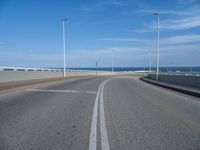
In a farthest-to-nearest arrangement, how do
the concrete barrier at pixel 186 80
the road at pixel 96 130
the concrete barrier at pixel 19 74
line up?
the concrete barrier at pixel 19 74, the concrete barrier at pixel 186 80, the road at pixel 96 130

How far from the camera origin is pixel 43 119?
9555 mm


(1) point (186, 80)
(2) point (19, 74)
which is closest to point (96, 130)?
(1) point (186, 80)

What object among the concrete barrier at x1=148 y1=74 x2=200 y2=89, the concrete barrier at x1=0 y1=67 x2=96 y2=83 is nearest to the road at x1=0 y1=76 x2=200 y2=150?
the concrete barrier at x1=148 y1=74 x2=200 y2=89

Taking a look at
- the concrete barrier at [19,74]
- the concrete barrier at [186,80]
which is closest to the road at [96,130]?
the concrete barrier at [186,80]

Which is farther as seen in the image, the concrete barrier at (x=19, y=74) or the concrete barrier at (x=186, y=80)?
the concrete barrier at (x=19, y=74)

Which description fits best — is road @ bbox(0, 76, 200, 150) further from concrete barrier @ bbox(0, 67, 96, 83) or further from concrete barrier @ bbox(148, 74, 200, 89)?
concrete barrier @ bbox(0, 67, 96, 83)

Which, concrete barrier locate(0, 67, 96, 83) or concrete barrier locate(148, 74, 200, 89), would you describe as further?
concrete barrier locate(0, 67, 96, 83)

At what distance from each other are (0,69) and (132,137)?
23.8m

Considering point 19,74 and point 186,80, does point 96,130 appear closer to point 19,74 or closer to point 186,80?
point 186,80

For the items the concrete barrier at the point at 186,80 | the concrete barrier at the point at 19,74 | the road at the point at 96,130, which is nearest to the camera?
the road at the point at 96,130

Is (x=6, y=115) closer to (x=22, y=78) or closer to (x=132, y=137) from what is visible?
(x=132, y=137)

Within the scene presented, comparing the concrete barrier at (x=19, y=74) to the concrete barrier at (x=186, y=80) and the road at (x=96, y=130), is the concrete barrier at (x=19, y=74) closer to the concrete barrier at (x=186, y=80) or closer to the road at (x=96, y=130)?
the concrete barrier at (x=186, y=80)

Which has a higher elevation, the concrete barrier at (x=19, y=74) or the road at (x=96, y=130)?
the concrete barrier at (x=19, y=74)

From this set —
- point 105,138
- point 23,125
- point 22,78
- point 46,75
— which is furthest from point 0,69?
point 105,138
